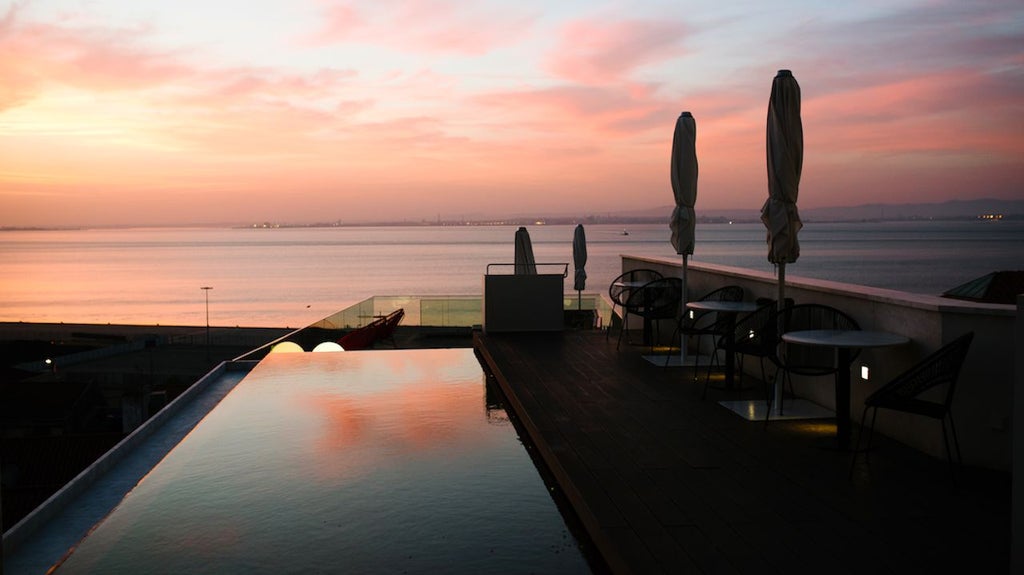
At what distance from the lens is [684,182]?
762 cm

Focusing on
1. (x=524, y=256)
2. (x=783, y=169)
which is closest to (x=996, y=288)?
(x=524, y=256)

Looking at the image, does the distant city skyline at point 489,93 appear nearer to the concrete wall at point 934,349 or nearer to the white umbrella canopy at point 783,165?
the white umbrella canopy at point 783,165

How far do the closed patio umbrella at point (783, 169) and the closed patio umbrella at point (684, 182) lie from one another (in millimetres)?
2043

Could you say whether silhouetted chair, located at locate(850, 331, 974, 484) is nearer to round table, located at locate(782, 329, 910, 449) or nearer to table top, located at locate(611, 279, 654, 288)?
round table, located at locate(782, 329, 910, 449)

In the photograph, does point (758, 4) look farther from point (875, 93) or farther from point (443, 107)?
point (443, 107)

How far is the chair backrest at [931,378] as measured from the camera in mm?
3865

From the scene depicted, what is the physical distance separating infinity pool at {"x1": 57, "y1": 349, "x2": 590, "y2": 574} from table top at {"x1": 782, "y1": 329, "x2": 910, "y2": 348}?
5.49ft

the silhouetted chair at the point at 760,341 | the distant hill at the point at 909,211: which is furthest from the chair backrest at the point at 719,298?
the distant hill at the point at 909,211

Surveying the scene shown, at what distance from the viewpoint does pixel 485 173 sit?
44.8 meters

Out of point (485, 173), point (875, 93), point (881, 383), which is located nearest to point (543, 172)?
point (485, 173)

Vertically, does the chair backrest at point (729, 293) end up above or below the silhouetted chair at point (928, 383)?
above

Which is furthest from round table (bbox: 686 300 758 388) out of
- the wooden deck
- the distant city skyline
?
the distant city skyline

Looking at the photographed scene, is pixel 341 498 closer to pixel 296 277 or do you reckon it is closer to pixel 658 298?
pixel 658 298

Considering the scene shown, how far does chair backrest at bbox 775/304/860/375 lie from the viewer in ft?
17.4
